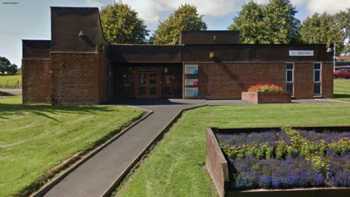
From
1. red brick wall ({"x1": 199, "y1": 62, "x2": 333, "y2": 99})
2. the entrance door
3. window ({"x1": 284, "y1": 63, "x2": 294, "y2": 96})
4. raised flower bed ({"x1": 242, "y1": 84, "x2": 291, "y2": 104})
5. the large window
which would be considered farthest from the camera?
the entrance door

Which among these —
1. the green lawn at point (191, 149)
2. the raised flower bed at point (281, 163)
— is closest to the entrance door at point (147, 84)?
the green lawn at point (191, 149)

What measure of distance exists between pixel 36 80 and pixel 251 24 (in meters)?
39.8

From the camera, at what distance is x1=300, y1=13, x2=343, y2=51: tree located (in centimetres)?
7400

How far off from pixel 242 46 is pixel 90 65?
1071 centimetres

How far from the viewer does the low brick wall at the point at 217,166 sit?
22.5 ft

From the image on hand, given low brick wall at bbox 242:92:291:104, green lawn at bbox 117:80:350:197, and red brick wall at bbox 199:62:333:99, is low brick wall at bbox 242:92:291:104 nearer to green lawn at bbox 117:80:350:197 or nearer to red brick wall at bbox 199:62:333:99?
red brick wall at bbox 199:62:333:99

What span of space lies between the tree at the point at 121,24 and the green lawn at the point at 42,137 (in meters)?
41.8

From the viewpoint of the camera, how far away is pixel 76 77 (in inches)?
1013

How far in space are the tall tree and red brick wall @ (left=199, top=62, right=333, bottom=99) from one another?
30727 millimetres

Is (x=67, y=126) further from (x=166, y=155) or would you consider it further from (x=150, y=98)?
(x=150, y=98)

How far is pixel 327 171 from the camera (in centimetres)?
714

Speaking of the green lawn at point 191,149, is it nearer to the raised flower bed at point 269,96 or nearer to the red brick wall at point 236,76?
the raised flower bed at point 269,96

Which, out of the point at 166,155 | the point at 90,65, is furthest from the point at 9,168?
the point at 90,65

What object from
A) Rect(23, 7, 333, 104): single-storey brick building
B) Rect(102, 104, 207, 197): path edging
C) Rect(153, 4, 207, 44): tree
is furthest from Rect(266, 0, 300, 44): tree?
Rect(102, 104, 207, 197): path edging
